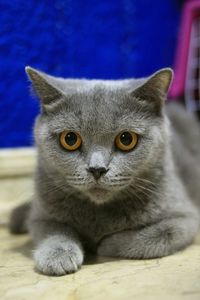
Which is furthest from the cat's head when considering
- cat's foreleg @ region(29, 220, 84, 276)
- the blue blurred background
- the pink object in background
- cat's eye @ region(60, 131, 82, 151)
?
the pink object in background

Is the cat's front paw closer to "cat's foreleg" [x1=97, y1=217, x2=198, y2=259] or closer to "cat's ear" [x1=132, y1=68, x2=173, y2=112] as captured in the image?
"cat's foreleg" [x1=97, y1=217, x2=198, y2=259]

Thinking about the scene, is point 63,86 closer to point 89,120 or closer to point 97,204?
point 89,120

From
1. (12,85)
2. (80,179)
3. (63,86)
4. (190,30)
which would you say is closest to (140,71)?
(190,30)

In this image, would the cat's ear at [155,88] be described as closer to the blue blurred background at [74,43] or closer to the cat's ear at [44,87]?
the cat's ear at [44,87]

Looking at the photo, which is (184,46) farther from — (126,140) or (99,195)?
(99,195)

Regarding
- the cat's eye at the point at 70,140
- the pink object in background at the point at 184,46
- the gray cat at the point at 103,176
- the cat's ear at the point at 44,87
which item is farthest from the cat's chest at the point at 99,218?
the pink object in background at the point at 184,46

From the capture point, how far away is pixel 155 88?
1527mm

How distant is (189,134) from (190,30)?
1.97 ft

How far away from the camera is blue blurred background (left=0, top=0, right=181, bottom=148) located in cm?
226

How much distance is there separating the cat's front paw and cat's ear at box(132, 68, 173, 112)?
20.4 inches

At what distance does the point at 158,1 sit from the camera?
2.71 meters

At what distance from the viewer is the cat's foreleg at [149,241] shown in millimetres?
1520

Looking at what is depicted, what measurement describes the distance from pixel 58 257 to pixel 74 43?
1.35 metres

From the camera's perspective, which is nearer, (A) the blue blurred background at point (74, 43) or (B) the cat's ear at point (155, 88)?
(B) the cat's ear at point (155, 88)
